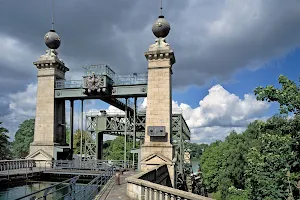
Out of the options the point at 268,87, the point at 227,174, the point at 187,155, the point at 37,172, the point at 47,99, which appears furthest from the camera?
the point at 187,155

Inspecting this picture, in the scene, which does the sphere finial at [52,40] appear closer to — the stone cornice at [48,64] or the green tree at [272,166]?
the stone cornice at [48,64]

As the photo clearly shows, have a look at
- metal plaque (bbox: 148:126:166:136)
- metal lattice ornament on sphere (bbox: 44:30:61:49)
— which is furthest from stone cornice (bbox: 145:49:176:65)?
metal lattice ornament on sphere (bbox: 44:30:61:49)

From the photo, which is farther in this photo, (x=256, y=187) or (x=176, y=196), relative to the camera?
(x=256, y=187)

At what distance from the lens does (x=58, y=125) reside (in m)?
22.0

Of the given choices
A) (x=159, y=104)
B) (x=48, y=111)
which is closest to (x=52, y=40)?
(x=48, y=111)

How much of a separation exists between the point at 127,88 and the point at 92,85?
2.60m

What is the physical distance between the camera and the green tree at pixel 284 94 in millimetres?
8977

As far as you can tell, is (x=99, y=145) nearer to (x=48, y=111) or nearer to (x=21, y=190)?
(x=48, y=111)

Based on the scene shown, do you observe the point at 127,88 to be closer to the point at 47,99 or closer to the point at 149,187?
the point at 47,99

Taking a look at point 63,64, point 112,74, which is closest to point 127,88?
point 112,74

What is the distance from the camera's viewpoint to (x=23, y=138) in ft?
156

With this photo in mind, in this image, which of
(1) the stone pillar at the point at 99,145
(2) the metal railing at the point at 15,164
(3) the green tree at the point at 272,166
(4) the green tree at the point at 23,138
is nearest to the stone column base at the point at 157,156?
(3) the green tree at the point at 272,166

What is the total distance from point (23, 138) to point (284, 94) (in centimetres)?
4737

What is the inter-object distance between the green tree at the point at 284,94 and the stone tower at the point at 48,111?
53.0 ft
